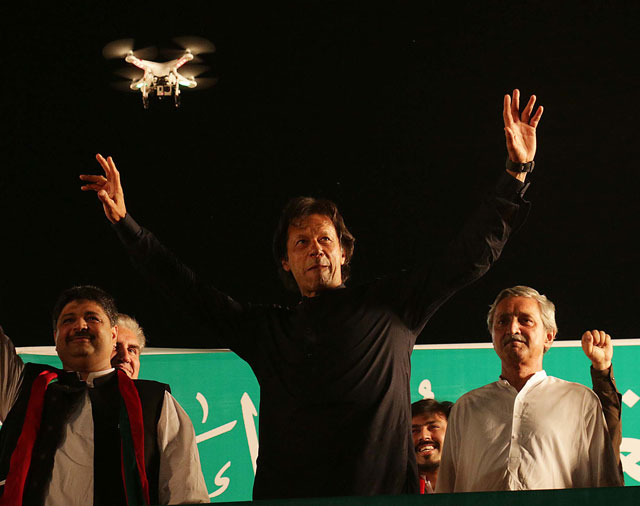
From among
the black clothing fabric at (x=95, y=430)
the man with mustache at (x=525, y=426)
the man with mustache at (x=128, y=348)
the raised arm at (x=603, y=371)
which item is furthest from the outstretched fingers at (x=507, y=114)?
the man with mustache at (x=128, y=348)

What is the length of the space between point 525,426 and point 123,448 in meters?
1.10

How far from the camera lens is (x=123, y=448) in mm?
2322

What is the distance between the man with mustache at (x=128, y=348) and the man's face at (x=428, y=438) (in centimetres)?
100

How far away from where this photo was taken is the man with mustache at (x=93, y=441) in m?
2.29

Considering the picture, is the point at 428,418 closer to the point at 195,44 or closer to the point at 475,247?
the point at 475,247

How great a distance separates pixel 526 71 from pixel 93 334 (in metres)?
2.22

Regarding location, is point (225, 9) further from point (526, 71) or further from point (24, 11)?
point (526, 71)

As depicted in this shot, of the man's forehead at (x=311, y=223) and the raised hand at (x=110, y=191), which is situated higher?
the raised hand at (x=110, y=191)

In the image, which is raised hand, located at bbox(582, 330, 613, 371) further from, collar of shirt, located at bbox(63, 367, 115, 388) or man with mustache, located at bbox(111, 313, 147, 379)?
man with mustache, located at bbox(111, 313, 147, 379)

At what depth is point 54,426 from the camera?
7.76 ft

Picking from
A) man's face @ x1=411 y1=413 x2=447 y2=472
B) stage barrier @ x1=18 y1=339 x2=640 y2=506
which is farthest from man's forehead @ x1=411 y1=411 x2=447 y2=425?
stage barrier @ x1=18 y1=339 x2=640 y2=506

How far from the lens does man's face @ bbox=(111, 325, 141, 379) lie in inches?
121

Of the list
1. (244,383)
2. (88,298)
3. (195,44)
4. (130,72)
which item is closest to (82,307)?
(88,298)

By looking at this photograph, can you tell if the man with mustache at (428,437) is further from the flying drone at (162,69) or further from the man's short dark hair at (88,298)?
the flying drone at (162,69)
